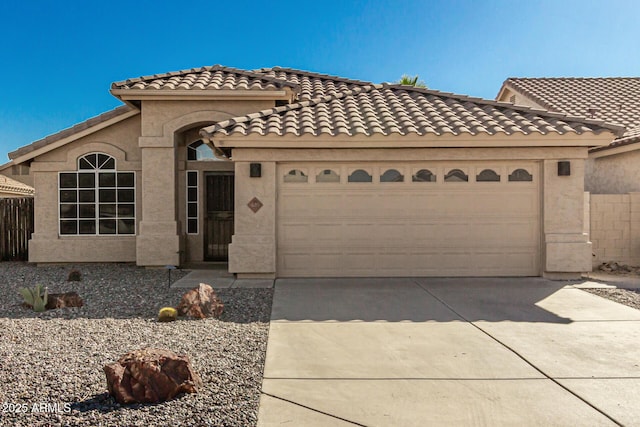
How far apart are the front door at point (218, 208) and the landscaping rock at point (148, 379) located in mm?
8839

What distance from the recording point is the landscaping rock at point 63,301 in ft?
23.2

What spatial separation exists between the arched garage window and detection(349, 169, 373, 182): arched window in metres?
6.15

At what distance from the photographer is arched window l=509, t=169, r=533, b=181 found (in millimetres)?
9570

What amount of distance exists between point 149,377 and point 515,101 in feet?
64.5

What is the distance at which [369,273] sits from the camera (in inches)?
377

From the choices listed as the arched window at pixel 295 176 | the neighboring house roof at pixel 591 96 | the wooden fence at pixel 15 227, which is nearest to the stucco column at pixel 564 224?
the neighboring house roof at pixel 591 96

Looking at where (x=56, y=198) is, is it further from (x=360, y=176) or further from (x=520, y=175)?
(x=520, y=175)

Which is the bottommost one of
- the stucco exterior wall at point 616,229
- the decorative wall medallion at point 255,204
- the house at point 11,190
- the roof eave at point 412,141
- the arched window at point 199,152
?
the stucco exterior wall at point 616,229

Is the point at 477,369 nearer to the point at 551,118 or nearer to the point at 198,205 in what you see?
the point at 551,118

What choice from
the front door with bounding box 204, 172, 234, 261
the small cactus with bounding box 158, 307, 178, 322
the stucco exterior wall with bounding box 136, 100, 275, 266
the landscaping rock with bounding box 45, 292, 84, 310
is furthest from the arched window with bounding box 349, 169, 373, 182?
the landscaping rock with bounding box 45, 292, 84, 310

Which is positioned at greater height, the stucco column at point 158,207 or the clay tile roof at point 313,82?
the clay tile roof at point 313,82

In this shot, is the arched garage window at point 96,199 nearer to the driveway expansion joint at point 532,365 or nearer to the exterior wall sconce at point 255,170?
the exterior wall sconce at point 255,170

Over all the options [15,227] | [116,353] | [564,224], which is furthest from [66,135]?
[564,224]

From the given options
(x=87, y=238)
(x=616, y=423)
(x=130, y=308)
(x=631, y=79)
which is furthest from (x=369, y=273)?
(x=631, y=79)
